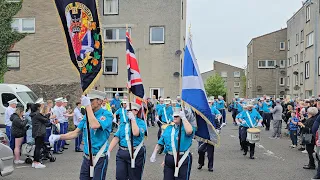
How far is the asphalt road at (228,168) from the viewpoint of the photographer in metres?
10.6

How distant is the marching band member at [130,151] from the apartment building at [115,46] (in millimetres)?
23778

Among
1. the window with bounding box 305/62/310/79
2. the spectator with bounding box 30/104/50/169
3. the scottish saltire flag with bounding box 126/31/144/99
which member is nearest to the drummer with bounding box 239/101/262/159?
the scottish saltire flag with bounding box 126/31/144/99

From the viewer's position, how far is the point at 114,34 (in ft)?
114

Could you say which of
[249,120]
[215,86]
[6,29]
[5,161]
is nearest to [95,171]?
[5,161]

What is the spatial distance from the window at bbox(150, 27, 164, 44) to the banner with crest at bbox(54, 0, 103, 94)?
27038 mm

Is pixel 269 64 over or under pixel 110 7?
under

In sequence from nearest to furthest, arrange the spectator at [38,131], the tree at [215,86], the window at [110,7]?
the spectator at [38,131]
the window at [110,7]
the tree at [215,86]

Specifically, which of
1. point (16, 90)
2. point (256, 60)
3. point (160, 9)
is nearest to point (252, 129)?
point (16, 90)

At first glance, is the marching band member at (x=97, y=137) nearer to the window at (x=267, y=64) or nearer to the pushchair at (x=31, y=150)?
the pushchair at (x=31, y=150)

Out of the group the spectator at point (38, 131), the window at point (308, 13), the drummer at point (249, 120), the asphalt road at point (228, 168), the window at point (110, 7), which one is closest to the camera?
the asphalt road at point (228, 168)

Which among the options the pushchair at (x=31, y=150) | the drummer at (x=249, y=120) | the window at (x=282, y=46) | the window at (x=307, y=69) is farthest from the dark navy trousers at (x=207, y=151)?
the window at (x=282, y=46)

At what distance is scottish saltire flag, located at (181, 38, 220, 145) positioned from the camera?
284 inches

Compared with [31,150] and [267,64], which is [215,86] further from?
[31,150]

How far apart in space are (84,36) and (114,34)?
94.2 feet
